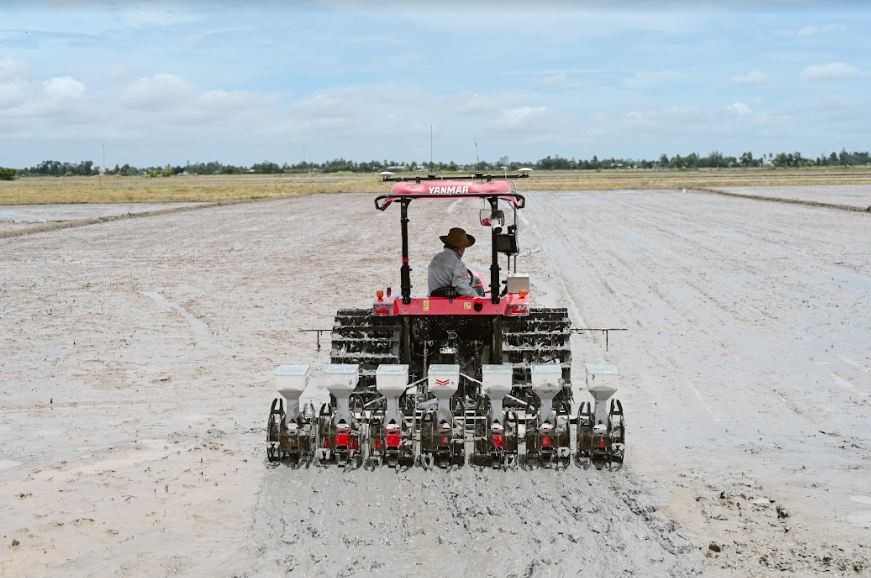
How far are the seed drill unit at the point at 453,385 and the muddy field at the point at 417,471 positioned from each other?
0.30 metres

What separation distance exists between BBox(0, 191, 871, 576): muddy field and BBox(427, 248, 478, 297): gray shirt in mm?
1959

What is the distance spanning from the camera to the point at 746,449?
9.31 m

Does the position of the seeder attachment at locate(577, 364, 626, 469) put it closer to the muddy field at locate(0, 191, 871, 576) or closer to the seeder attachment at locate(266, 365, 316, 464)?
the muddy field at locate(0, 191, 871, 576)

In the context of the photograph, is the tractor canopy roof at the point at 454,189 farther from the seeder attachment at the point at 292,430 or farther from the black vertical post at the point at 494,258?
the seeder attachment at the point at 292,430

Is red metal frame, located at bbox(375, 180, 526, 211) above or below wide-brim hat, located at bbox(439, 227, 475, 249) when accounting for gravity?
above

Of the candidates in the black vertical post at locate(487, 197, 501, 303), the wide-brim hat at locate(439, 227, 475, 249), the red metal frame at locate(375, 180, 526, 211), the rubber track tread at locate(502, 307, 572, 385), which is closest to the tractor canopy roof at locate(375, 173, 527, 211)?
the red metal frame at locate(375, 180, 526, 211)

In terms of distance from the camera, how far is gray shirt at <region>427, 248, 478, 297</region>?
32.1ft

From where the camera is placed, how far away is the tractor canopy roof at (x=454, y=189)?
9359mm

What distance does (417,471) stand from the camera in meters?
8.66

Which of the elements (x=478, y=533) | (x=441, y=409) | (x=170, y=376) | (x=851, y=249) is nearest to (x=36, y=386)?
(x=170, y=376)

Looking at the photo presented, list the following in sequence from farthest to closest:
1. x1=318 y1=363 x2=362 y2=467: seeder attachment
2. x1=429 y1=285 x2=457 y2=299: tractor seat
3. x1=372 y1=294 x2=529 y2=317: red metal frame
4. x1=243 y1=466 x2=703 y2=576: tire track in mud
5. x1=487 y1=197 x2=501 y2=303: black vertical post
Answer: x1=429 y1=285 x2=457 y2=299: tractor seat
x1=372 y1=294 x2=529 y2=317: red metal frame
x1=487 y1=197 x2=501 y2=303: black vertical post
x1=318 y1=363 x2=362 y2=467: seeder attachment
x1=243 y1=466 x2=703 y2=576: tire track in mud

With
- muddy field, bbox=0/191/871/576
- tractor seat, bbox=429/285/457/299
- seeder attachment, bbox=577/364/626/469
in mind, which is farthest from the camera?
tractor seat, bbox=429/285/457/299

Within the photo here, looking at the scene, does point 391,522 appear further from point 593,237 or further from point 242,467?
point 593,237

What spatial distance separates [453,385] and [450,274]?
140 centimetres
